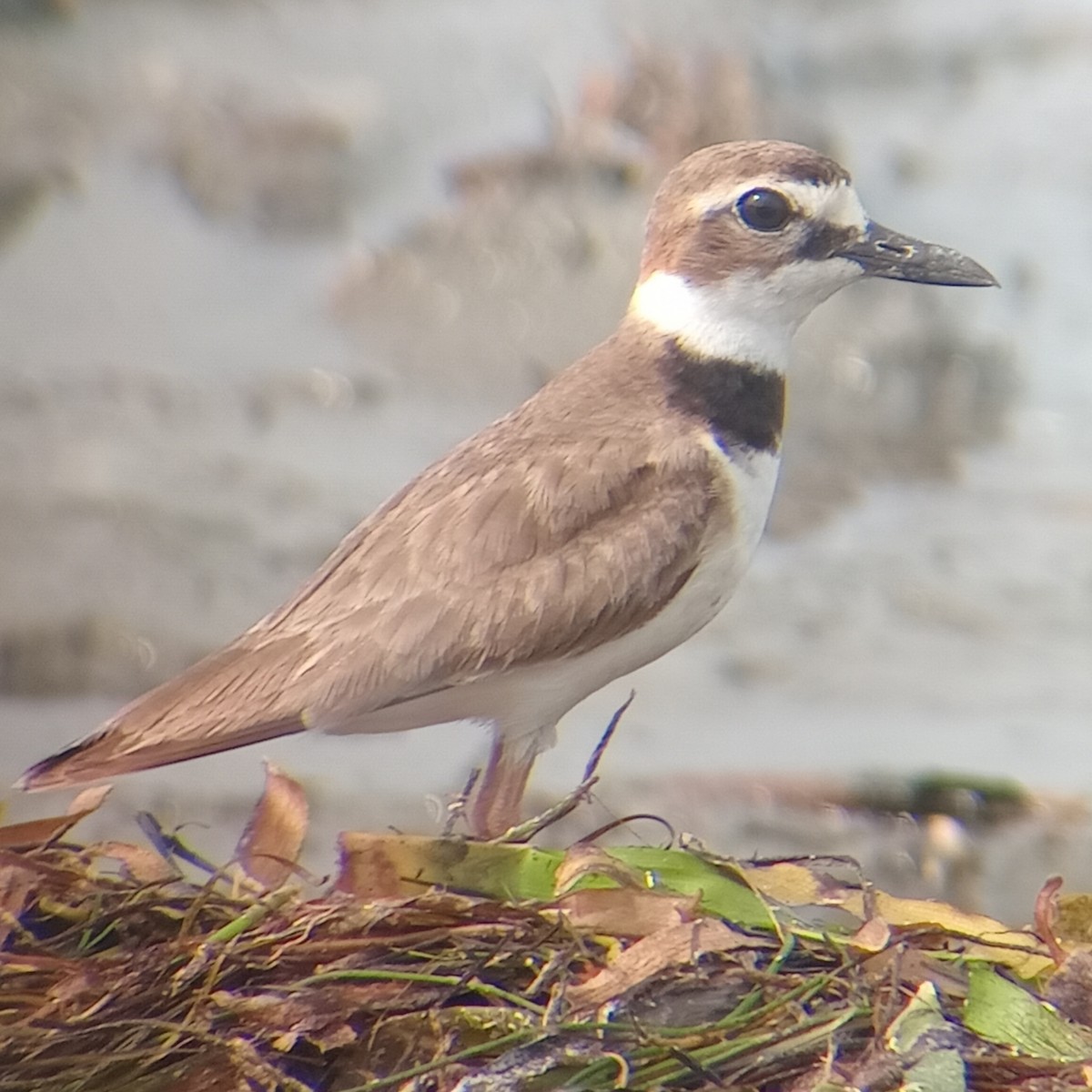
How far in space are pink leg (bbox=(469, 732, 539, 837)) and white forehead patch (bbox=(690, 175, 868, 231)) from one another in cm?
48

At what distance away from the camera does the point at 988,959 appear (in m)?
0.97

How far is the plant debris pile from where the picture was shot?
0.85 metres

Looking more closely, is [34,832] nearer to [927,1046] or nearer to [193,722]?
[193,722]

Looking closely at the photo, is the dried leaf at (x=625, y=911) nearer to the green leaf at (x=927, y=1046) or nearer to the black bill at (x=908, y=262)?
the green leaf at (x=927, y=1046)

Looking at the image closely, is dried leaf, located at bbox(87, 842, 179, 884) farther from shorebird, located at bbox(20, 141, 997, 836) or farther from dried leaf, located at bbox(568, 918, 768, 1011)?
dried leaf, located at bbox(568, 918, 768, 1011)

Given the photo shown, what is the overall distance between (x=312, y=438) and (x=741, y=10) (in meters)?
0.89

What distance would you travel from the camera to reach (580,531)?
45.7 inches

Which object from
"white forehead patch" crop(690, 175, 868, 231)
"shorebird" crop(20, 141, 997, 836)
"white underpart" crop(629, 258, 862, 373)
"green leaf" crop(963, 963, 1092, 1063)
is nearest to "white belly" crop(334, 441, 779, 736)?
"shorebird" crop(20, 141, 997, 836)

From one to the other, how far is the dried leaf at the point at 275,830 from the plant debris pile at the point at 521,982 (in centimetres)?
9

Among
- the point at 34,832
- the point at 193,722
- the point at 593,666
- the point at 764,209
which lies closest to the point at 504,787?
the point at 593,666

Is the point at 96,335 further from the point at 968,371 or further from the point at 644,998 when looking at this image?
the point at 644,998

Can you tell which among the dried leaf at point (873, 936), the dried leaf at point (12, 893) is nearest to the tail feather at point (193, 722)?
the dried leaf at point (12, 893)

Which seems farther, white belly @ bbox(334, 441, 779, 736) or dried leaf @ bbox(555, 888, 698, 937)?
white belly @ bbox(334, 441, 779, 736)

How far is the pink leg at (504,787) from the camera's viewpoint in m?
1.21
